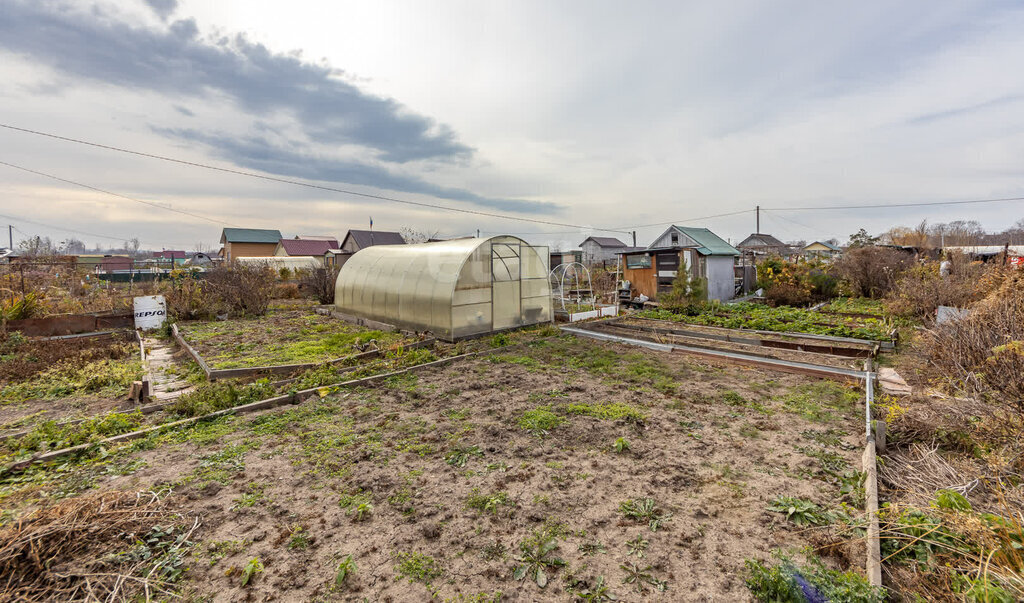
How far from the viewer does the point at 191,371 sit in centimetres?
818

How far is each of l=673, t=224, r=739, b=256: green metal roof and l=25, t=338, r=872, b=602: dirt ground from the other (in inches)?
482

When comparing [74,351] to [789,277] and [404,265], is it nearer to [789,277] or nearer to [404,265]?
[404,265]

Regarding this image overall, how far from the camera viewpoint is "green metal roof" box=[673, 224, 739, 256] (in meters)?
18.1

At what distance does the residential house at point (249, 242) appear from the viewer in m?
45.3

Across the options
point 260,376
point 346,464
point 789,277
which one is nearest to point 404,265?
point 260,376

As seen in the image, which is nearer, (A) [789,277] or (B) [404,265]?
(B) [404,265]

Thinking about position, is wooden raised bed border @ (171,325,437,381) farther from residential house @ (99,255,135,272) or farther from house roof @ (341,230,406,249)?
house roof @ (341,230,406,249)

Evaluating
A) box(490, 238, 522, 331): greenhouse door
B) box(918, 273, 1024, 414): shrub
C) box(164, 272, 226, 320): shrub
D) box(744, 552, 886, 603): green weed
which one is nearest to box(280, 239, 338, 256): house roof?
box(164, 272, 226, 320): shrub

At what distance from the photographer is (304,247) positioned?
1681 inches

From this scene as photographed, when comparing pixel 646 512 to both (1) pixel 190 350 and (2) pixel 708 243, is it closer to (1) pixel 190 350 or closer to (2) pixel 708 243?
(1) pixel 190 350

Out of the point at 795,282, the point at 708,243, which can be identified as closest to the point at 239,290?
the point at 708,243

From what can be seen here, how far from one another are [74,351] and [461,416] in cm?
1005

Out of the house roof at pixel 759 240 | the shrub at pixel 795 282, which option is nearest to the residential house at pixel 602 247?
the house roof at pixel 759 240

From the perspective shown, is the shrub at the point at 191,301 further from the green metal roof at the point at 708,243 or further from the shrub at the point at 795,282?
the shrub at the point at 795,282
